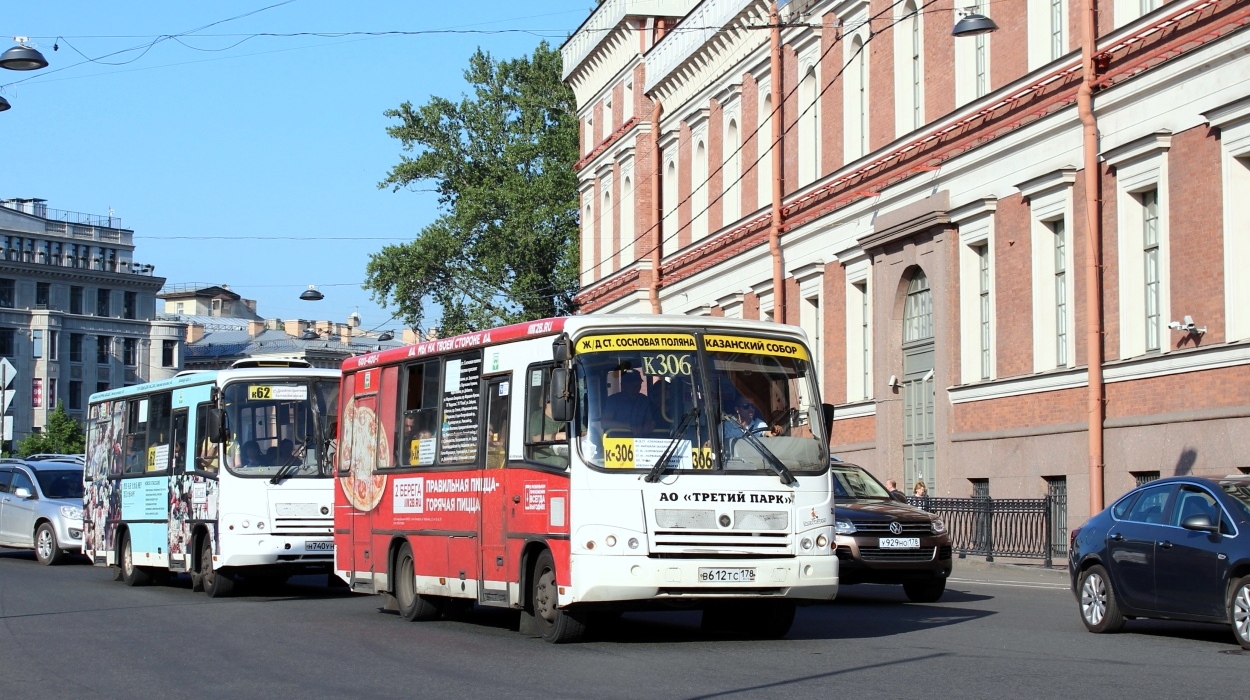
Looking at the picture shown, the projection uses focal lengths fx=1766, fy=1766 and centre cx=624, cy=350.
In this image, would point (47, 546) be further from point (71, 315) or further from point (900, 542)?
point (71, 315)

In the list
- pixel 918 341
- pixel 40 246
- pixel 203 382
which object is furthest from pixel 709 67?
pixel 40 246

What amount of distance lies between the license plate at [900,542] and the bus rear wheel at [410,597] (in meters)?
4.98

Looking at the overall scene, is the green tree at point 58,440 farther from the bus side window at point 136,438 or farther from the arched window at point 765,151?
the bus side window at point 136,438

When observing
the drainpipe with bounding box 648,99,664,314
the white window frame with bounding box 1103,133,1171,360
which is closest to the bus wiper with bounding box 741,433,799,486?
the white window frame with bounding box 1103,133,1171,360

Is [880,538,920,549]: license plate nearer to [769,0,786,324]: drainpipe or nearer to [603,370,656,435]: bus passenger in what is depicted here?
[603,370,656,435]: bus passenger

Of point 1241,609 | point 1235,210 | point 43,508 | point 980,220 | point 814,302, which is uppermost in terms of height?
point 980,220

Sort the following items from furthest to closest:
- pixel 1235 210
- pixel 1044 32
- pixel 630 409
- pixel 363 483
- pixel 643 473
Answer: pixel 1044 32 < pixel 1235 210 < pixel 363 483 < pixel 630 409 < pixel 643 473

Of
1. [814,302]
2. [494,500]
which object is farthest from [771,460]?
[814,302]

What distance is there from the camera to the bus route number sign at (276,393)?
2139cm

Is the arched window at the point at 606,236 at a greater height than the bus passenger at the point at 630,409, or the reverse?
the arched window at the point at 606,236

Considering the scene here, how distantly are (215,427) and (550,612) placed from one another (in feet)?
26.6

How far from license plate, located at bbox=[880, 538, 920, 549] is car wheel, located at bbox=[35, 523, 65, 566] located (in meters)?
17.0

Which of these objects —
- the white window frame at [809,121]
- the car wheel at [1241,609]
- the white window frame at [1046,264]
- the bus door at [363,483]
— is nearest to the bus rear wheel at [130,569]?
the bus door at [363,483]

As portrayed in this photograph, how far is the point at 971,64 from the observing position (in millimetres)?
31859
